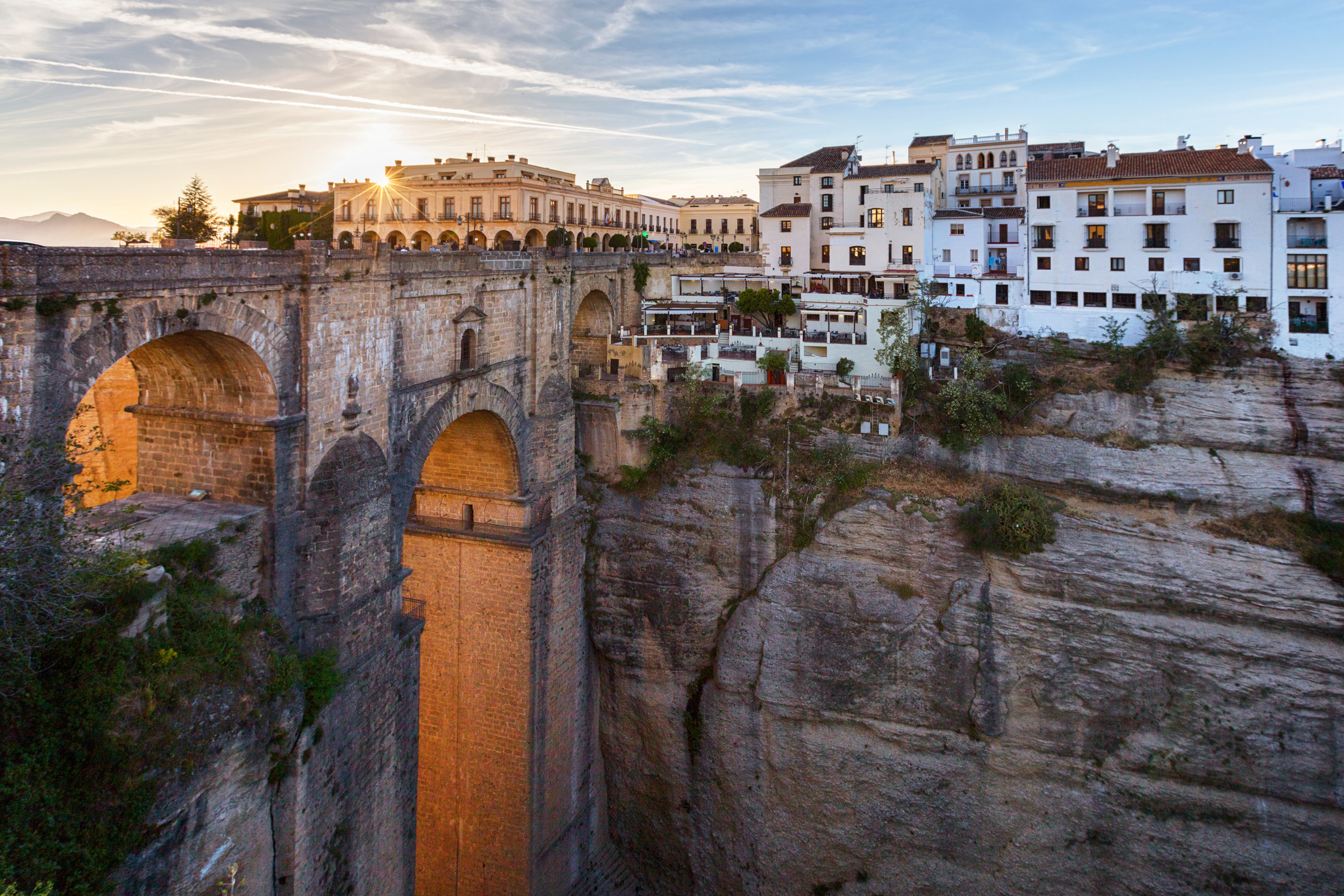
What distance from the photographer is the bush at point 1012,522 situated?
66.0 ft

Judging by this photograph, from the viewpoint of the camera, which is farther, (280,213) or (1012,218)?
(280,213)

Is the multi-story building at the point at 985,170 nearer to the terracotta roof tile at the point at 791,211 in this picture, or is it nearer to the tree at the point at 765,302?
the terracotta roof tile at the point at 791,211

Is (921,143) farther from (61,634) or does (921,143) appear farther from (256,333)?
(61,634)

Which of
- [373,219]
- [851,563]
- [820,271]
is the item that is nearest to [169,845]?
[851,563]

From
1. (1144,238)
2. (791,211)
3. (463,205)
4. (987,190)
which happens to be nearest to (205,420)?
(1144,238)

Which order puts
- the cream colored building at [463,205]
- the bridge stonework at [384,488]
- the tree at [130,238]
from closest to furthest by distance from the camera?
the bridge stonework at [384,488]
the tree at [130,238]
the cream colored building at [463,205]

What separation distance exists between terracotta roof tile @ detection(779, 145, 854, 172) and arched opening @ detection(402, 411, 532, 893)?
20395mm

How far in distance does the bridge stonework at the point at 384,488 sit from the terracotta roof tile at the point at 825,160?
13782 millimetres

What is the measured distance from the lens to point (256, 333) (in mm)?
12570

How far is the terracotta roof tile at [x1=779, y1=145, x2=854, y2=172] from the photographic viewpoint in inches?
1368

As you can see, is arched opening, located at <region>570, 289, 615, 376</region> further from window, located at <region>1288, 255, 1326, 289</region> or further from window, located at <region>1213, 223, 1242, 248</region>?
window, located at <region>1288, 255, 1326, 289</region>

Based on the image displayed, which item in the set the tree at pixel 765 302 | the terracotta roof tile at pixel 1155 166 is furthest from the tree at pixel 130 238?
the terracotta roof tile at pixel 1155 166

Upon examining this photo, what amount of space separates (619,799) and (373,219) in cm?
3070

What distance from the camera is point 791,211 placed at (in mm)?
34219
